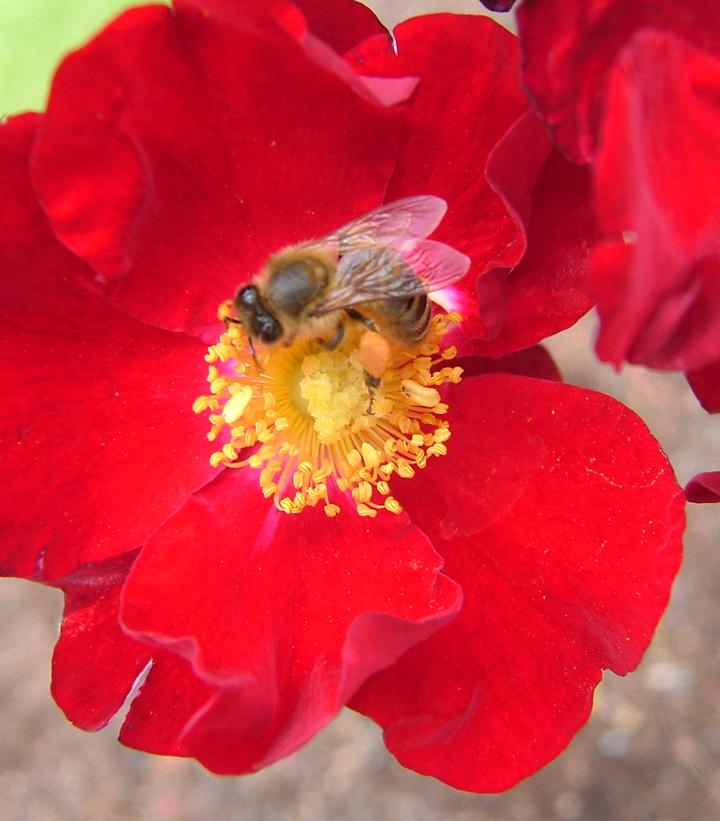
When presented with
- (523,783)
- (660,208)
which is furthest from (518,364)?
(523,783)

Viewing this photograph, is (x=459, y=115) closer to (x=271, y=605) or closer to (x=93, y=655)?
(x=271, y=605)

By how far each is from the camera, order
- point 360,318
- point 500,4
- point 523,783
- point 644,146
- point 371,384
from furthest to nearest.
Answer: point 523,783 → point 371,384 → point 360,318 → point 500,4 → point 644,146

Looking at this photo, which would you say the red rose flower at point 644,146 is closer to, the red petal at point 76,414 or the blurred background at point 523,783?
the red petal at point 76,414

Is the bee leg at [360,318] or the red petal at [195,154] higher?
the red petal at [195,154]

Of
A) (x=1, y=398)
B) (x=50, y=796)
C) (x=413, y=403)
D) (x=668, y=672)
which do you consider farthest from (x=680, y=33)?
(x=50, y=796)

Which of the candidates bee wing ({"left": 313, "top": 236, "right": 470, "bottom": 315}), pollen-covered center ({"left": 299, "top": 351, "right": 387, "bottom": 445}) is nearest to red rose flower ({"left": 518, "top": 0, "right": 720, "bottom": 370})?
bee wing ({"left": 313, "top": 236, "right": 470, "bottom": 315})

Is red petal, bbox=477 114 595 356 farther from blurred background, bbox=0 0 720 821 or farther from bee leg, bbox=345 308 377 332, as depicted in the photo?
blurred background, bbox=0 0 720 821

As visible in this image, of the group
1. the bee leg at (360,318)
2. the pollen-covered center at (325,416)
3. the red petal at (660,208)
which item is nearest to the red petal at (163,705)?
the pollen-covered center at (325,416)
